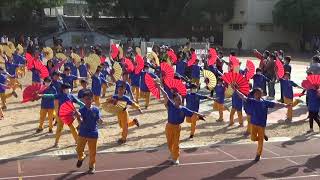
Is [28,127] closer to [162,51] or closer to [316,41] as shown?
[162,51]

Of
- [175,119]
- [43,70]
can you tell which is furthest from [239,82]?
[43,70]

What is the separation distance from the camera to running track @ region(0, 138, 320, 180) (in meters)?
11.0

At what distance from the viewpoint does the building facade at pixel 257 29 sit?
5131cm

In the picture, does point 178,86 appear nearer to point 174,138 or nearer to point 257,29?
point 174,138

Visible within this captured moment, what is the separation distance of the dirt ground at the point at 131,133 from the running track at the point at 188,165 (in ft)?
2.87

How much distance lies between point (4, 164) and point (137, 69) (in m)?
8.30

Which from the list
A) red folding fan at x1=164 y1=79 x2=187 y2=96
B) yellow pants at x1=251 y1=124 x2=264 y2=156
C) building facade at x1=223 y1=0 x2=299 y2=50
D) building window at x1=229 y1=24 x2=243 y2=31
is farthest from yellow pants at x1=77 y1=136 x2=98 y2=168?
building window at x1=229 y1=24 x2=243 y2=31

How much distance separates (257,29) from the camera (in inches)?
2052

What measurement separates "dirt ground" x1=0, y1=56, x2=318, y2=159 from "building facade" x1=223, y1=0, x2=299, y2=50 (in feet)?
110

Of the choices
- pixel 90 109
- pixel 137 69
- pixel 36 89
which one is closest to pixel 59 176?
pixel 90 109

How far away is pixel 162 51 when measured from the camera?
29.2 meters

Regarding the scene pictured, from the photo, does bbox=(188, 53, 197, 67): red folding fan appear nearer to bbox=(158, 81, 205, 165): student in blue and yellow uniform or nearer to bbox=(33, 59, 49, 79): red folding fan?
bbox=(33, 59, 49, 79): red folding fan

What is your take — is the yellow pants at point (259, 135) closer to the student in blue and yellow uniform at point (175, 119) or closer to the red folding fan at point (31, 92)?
the student in blue and yellow uniform at point (175, 119)

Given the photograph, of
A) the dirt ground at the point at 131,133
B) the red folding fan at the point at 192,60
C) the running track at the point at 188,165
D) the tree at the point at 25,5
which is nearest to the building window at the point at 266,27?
the tree at the point at 25,5
